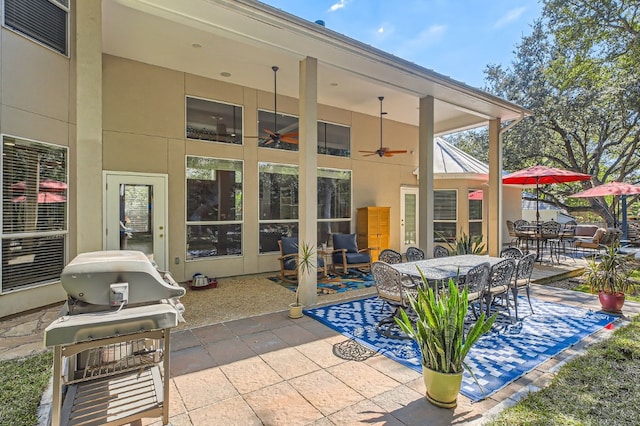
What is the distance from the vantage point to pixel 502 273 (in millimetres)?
4172

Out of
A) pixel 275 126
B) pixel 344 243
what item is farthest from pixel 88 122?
pixel 344 243

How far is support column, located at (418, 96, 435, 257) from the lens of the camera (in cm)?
663

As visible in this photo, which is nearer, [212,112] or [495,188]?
[212,112]

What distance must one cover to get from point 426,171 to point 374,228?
251 cm

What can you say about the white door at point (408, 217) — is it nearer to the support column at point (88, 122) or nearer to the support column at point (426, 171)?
the support column at point (426, 171)

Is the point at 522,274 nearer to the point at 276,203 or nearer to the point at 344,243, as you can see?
the point at 344,243

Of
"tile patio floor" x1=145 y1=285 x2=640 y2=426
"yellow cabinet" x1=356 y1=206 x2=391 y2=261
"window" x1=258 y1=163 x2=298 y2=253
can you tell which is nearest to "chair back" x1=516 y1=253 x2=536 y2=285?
"tile patio floor" x1=145 y1=285 x2=640 y2=426

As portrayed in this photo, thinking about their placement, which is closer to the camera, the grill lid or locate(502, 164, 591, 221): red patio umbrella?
the grill lid

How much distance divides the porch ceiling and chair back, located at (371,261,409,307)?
3.32 m

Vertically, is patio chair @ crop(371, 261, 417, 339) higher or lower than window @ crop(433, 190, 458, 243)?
lower

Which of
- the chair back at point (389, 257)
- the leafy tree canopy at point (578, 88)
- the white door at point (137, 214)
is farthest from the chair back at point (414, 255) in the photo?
the leafy tree canopy at point (578, 88)

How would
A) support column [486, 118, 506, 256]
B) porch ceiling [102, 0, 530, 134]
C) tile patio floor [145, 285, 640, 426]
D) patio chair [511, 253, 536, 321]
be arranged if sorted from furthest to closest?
support column [486, 118, 506, 256]
patio chair [511, 253, 536, 321]
porch ceiling [102, 0, 530, 134]
tile patio floor [145, 285, 640, 426]

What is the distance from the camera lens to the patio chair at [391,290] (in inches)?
145

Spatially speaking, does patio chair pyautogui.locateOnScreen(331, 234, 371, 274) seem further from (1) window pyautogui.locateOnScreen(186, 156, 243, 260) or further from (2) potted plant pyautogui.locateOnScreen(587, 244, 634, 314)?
(2) potted plant pyautogui.locateOnScreen(587, 244, 634, 314)
